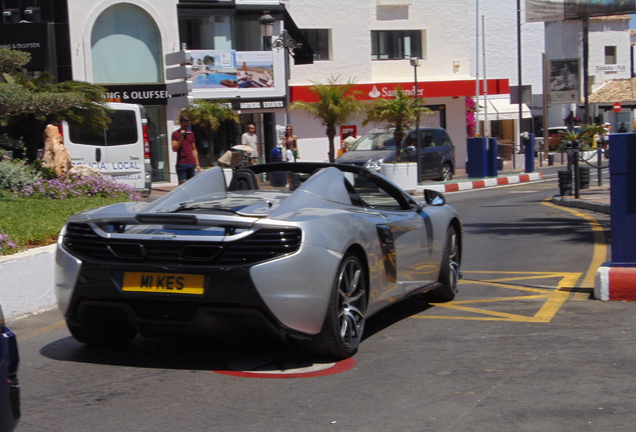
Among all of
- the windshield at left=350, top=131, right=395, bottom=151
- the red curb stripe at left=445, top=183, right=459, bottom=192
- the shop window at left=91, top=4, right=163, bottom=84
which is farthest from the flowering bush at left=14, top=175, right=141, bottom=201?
the shop window at left=91, top=4, right=163, bottom=84

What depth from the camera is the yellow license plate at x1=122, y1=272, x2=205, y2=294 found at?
4.98 meters

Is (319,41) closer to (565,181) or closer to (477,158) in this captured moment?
(477,158)

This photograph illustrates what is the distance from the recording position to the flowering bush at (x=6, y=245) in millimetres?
7316

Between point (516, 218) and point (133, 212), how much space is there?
1086cm

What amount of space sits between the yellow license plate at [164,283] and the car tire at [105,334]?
27.2 inches

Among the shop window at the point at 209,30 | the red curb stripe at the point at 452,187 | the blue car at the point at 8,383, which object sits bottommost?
the red curb stripe at the point at 452,187

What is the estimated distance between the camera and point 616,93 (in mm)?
61781

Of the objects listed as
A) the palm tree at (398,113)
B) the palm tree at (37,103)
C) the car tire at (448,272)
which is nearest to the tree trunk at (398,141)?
the palm tree at (398,113)

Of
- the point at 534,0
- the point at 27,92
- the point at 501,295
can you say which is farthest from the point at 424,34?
the point at 501,295

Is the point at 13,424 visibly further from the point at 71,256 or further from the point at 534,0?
A: the point at 534,0

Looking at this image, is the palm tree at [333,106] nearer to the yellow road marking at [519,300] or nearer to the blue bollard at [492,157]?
the blue bollard at [492,157]

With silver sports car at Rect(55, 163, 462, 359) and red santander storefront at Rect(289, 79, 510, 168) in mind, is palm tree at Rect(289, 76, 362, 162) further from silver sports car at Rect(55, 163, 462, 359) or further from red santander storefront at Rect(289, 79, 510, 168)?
silver sports car at Rect(55, 163, 462, 359)

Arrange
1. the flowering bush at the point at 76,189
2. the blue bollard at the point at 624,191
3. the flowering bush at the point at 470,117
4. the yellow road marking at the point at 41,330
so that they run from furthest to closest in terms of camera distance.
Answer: the flowering bush at the point at 470,117 → the flowering bush at the point at 76,189 → the blue bollard at the point at 624,191 → the yellow road marking at the point at 41,330

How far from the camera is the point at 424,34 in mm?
40594
